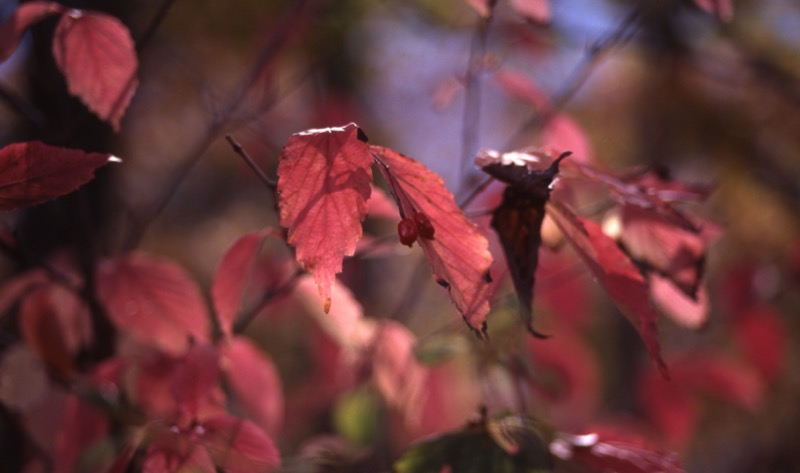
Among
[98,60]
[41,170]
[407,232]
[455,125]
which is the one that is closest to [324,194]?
[407,232]

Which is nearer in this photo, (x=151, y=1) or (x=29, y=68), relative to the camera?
(x=29, y=68)

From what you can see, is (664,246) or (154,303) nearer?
(664,246)

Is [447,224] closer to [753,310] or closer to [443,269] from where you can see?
[443,269]

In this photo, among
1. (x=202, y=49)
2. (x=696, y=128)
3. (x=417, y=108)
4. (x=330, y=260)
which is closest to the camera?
(x=330, y=260)

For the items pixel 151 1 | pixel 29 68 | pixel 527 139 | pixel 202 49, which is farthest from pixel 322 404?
pixel 527 139

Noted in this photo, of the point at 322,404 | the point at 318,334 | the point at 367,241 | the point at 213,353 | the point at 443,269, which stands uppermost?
the point at 443,269

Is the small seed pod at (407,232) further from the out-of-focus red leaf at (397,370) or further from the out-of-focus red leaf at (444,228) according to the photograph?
the out-of-focus red leaf at (397,370)

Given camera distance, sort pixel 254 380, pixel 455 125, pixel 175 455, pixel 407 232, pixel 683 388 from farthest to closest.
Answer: pixel 455 125
pixel 683 388
pixel 254 380
pixel 175 455
pixel 407 232

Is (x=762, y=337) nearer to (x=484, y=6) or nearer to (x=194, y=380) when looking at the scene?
(x=484, y=6)
